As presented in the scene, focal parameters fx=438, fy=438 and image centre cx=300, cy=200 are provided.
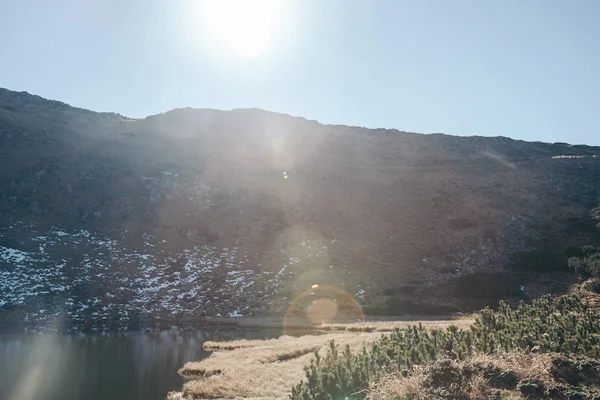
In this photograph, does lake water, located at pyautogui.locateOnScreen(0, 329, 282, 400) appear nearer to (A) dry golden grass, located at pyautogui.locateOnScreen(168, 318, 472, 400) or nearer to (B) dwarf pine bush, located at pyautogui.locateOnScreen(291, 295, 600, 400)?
(A) dry golden grass, located at pyautogui.locateOnScreen(168, 318, 472, 400)

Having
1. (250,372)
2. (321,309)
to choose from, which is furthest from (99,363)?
(321,309)

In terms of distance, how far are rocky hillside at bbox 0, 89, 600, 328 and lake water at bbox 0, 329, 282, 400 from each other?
8.87 m

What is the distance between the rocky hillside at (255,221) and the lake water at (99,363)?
887cm

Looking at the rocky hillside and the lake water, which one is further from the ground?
the rocky hillside

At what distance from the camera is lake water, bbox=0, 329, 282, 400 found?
24453 millimetres

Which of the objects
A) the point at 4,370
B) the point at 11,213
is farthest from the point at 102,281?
the point at 4,370

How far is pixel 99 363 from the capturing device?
1228 inches

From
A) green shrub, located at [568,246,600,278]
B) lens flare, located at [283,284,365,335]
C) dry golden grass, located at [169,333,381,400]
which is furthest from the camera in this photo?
lens flare, located at [283,284,365,335]

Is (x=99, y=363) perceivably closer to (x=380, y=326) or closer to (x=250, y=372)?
Answer: (x=250, y=372)

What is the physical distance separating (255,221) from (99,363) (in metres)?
50.8

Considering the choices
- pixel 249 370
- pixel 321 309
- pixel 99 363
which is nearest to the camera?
pixel 249 370

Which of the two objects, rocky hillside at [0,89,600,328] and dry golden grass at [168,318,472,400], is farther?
rocky hillside at [0,89,600,328]

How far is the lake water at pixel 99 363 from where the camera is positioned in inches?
963

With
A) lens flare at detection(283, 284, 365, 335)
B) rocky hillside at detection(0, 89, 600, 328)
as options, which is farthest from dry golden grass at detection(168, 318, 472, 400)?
rocky hillside at detection(0, 89, 600, 328)
